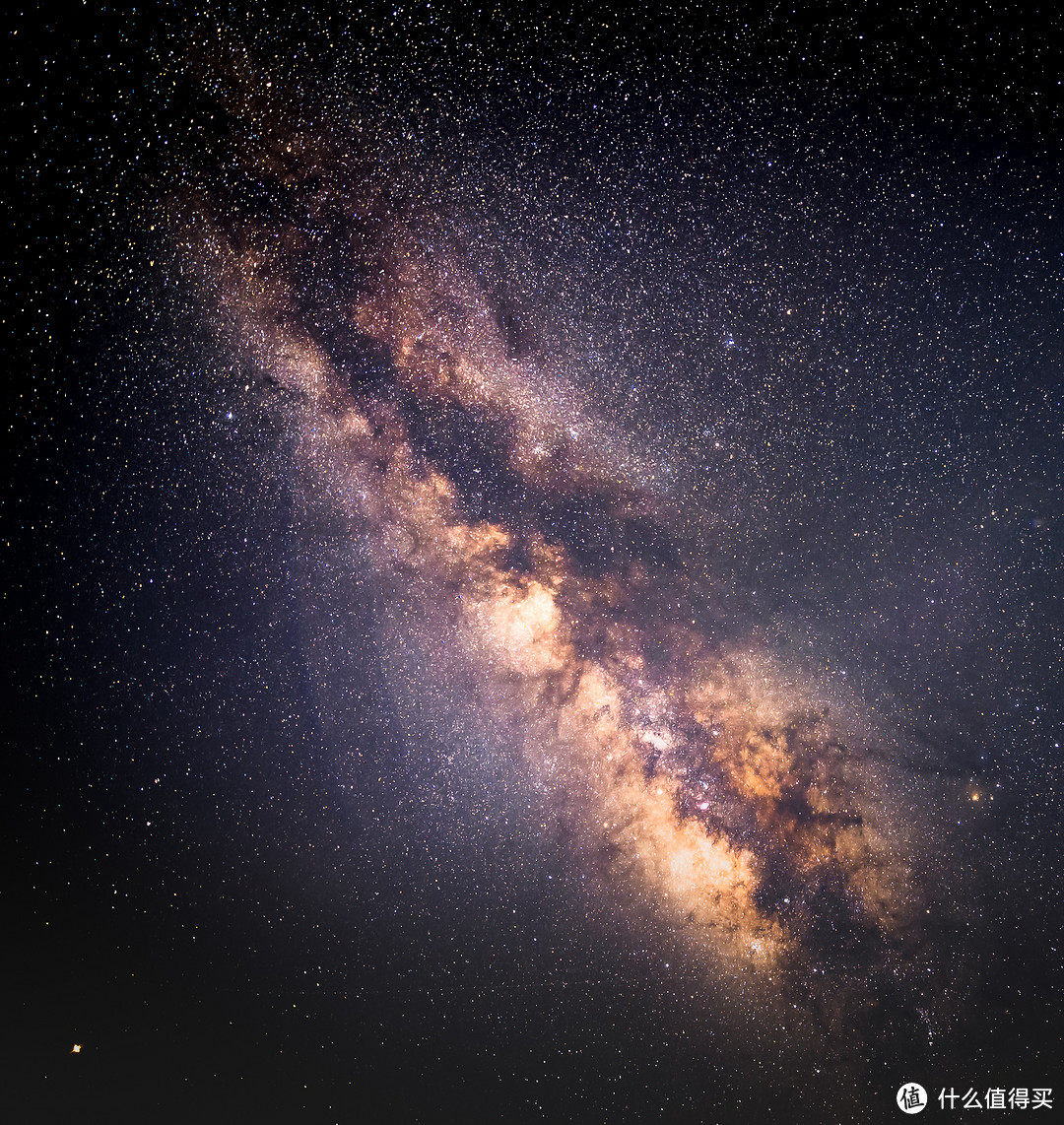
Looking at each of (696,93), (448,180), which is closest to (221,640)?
(448,180)

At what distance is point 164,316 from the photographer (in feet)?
4.98

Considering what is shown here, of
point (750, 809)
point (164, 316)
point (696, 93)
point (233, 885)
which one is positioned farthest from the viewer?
point (750, 809)

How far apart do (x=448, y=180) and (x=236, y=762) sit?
2105 mm

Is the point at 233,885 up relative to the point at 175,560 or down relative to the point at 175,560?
down

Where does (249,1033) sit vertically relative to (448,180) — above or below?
below

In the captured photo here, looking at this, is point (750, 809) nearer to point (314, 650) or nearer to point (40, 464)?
point (314, 650)

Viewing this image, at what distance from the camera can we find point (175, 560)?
174 centimetres

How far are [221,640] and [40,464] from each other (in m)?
0.72

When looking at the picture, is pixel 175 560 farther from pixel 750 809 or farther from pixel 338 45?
pixel 750 809

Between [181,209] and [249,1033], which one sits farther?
[249,1033]

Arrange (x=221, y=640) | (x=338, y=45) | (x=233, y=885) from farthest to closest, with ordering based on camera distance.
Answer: (x=233, y=885) → (x=221, y=640) → (x=338, y=45)

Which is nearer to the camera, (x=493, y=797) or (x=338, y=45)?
(x=338, y=45)

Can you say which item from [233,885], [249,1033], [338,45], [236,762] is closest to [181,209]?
[338,45]

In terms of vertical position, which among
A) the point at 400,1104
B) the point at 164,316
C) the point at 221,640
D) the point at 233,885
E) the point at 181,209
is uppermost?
the point at 181,209
